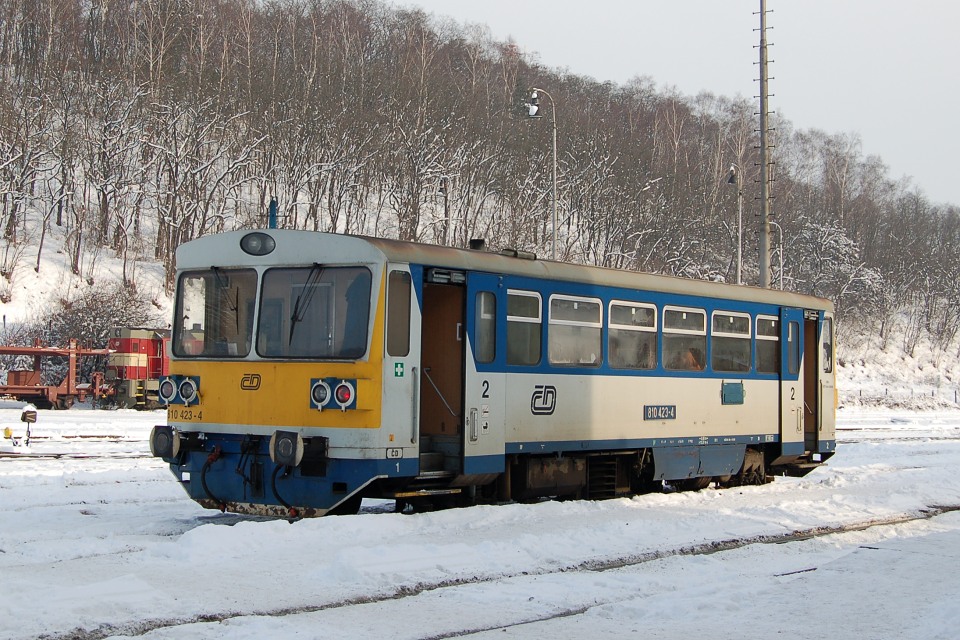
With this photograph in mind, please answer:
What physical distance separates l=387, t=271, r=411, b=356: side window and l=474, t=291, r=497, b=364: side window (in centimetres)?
110

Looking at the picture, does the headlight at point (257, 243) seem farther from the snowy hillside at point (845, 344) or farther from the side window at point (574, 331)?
the snowy hillside at point (845, 344)

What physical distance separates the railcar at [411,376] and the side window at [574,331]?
0.02 metres

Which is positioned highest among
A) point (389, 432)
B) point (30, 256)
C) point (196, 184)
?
point (196, 184)

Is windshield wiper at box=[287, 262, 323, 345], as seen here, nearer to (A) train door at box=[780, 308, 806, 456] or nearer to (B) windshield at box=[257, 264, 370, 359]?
(B) windshield at box=[257, 264, 370, 359]

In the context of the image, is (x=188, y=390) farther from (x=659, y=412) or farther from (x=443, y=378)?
(x=659, y=412)

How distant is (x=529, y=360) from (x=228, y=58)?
4822 cm

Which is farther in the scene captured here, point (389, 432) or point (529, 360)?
point (529, 360)

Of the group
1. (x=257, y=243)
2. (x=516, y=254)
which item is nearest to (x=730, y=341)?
(x=516, y=254)

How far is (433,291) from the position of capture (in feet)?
41.6

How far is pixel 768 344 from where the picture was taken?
17156 millimetres

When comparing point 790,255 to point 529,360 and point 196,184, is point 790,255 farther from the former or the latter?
point 529,360

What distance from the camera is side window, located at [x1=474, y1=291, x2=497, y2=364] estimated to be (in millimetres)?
12367

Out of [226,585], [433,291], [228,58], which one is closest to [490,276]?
[433,291]

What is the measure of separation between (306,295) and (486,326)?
207 centimetres
